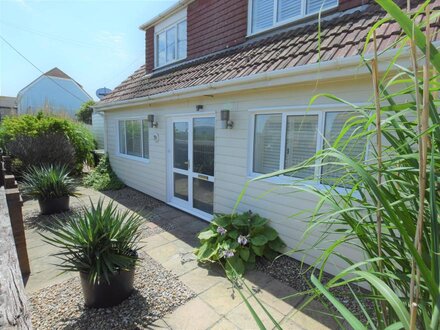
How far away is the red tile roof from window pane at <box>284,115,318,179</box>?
2.69ft

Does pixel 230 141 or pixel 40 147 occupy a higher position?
pixel 230 141

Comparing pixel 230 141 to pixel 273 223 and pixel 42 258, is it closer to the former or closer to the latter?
pixel 273 223

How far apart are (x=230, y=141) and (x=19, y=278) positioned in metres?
3.65

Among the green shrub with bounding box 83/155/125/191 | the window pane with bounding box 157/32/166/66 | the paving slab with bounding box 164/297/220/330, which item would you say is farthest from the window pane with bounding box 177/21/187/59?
the paving slab with bounding box 164/297/220/330

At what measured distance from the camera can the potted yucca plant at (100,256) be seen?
2.48 m

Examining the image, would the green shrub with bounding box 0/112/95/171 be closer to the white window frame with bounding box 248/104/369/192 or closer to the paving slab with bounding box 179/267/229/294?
the white window frame with bounding box 248/104/369/192

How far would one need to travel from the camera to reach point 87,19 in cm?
1196

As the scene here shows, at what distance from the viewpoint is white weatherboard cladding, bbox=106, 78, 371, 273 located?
3271 mm

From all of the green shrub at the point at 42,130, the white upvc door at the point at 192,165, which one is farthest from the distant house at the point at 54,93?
the white upvc door at the point at 192,165

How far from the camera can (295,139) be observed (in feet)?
12.1

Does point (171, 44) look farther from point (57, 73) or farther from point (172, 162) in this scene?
point (57, 73)

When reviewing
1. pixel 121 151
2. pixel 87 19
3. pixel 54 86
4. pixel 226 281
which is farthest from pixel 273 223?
pixel 54 86

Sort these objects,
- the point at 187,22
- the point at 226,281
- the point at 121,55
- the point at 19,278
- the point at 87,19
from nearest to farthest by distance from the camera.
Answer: the point at 19,278 < the point at 226,281 < the point at 187,22 < the point at 87,19 < the point at 121,55

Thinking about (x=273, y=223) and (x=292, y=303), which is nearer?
(x=292, y=303)
